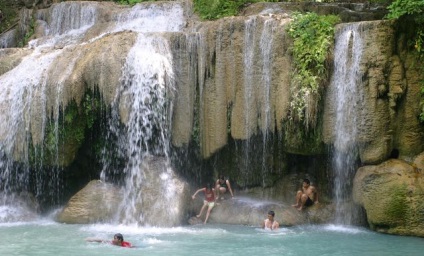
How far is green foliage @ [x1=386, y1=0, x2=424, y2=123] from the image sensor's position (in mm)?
14141

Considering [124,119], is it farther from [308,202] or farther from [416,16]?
[416,16]

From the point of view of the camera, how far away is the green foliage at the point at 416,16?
14141mm

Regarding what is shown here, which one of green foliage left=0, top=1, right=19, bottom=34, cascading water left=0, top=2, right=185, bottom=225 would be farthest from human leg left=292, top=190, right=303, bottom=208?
green foliage left=0, top=1, right=19, bottom=34

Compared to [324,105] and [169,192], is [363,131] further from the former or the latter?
[169,192]

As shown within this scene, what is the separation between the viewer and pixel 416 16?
14328 mm

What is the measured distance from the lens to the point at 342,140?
15.0 metres

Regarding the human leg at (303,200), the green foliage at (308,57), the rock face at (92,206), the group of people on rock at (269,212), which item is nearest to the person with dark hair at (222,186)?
the group of people on rock at (269,212)

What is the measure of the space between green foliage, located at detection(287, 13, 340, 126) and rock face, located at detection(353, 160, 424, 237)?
231 centimetres

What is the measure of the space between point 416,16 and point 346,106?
279 cm

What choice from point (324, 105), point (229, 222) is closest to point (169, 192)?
point (229, 222)

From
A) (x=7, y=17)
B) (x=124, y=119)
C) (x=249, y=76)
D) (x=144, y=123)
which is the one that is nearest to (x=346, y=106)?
(x=249, y=76)

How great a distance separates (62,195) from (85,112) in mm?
2895

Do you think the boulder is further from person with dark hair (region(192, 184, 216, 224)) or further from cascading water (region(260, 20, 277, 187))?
cascading water (region(260, 20, 277, 187))

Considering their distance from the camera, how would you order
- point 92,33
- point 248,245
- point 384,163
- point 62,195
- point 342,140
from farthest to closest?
point 92,33, point 62,195, point 342,140, point 384,163, point 248,245
